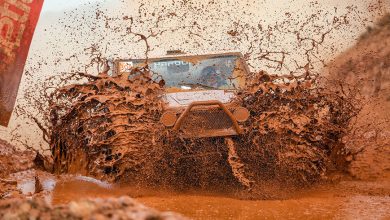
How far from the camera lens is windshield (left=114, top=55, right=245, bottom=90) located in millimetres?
5988

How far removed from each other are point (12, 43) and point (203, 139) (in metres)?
5.18

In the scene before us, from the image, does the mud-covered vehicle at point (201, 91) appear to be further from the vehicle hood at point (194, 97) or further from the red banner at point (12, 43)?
the red banner at point (12, 43)

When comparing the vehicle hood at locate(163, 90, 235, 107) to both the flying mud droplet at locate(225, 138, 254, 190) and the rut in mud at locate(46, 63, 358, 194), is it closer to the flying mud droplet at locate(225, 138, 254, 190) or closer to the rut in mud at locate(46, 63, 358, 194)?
the rut in mud at locate(46, 63, 358, 194)

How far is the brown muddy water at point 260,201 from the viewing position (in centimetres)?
407

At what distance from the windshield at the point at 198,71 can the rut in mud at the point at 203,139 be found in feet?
1.72

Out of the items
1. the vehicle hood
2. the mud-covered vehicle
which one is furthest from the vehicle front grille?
the vehicle hood

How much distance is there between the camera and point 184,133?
481 cm

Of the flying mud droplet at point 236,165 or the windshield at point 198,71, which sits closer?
the flying mud droplet at point 236,165

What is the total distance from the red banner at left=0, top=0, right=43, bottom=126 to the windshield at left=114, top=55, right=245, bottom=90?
3.04 metres

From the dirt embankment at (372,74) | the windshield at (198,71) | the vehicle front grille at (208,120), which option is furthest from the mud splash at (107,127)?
the dirt embankment at (372,74)

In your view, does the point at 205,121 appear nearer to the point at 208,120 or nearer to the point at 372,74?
the point at 208,120

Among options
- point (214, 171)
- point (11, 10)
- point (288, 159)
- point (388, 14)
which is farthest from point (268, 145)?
point (388, 14)

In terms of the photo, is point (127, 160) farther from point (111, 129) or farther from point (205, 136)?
point (205, 136)

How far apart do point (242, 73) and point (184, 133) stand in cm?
166
